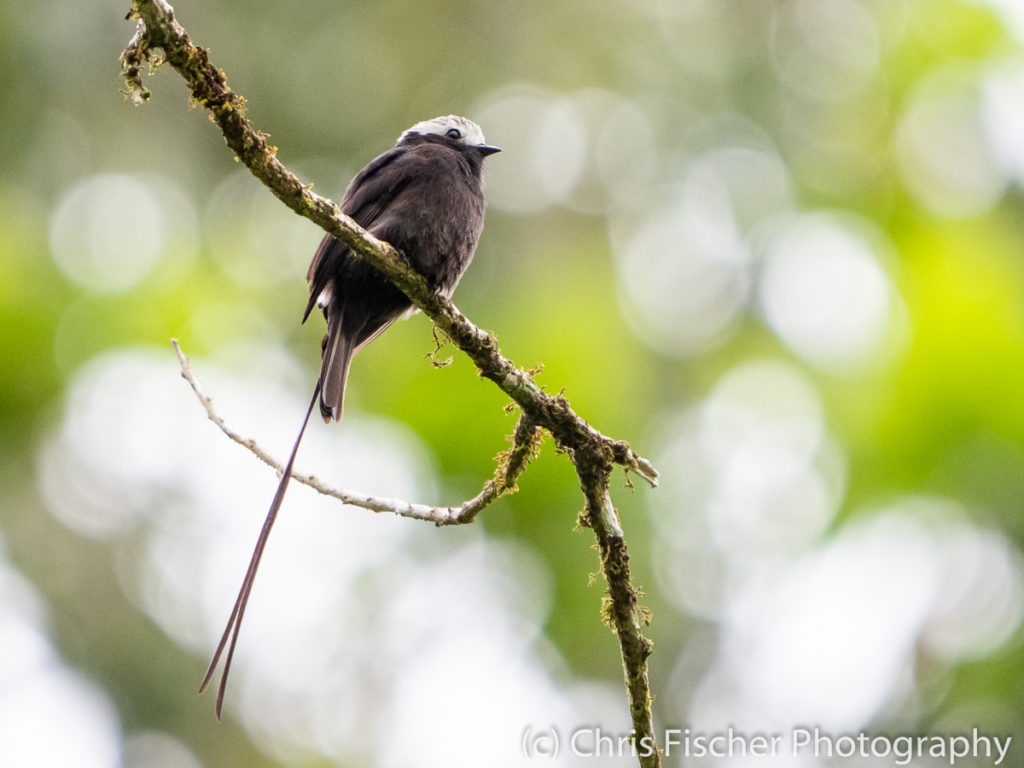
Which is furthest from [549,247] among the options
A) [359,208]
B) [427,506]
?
[427,506]

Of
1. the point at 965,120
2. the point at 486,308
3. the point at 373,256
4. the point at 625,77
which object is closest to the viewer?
the point at 373,256

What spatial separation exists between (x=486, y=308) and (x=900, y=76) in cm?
491

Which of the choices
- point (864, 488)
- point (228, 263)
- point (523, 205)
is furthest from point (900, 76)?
point (228, 263)

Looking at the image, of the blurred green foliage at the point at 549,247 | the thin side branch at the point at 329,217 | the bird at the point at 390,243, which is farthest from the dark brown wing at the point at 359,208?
the blurred green foliage at the point at 549,247

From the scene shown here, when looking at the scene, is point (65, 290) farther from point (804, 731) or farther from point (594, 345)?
point (804, 731)

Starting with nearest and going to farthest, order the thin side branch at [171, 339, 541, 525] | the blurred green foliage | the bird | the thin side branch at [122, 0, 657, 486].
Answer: the thin side branch at [122, 0, 657, 486] < the thin side branch at [171, 339, 541, 525] < the bird < the blurred green foliage

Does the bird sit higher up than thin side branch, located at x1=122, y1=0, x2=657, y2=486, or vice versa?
the bird

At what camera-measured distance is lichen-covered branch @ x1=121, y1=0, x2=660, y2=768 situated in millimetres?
2402

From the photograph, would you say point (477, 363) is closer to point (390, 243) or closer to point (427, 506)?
point (427, 506)

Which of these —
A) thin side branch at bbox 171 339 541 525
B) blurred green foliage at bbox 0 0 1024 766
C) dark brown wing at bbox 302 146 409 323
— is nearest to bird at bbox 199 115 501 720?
dark brown wing at bbox 302 146 409 323

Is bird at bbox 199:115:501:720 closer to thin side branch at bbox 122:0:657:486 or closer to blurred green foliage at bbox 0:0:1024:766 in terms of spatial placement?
thin side branch at bbox 122:0:657:486

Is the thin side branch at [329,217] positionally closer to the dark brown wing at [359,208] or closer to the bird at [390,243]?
the bird at [390,243]

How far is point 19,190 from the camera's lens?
8828mm

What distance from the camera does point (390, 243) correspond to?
3748 millimetres
